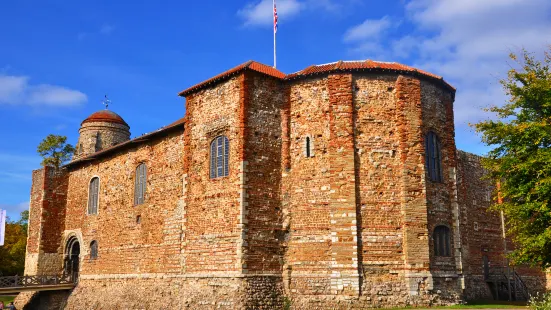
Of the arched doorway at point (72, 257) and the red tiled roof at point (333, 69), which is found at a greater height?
the red tiled roof at point (333, 69)

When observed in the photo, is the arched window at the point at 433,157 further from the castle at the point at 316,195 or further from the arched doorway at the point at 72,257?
the arched doorway at the point at 72,257

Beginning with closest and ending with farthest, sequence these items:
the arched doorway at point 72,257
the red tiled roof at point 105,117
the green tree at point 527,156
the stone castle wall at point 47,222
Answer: the green tree at point 527,156, the stone castle wall at point 47,222, the arched doorway at point 72,257, the red tiled roof at point 105,117

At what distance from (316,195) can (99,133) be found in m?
23.4

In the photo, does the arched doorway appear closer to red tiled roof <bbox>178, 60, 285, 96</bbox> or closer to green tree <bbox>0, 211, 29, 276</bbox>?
green tree <bbox>0, 211, 29, 276</bbox>

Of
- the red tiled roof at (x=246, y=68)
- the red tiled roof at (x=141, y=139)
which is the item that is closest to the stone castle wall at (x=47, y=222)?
the red tiled roof at (x=141, y=139)

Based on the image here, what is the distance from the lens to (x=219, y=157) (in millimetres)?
20594

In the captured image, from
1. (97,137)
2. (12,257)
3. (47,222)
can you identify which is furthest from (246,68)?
(12,257)

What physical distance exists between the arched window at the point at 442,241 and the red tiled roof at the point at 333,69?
5.73 metres

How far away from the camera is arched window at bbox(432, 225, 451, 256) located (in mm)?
19705

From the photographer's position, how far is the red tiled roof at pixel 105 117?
3875cm

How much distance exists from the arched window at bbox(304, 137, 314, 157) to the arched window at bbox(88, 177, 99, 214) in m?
14.5

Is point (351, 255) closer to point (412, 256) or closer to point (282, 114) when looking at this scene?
point (412, 256)

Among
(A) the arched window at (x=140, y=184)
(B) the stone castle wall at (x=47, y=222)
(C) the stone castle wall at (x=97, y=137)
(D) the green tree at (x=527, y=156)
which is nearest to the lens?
(D) the green tree at (x=527, y=156)

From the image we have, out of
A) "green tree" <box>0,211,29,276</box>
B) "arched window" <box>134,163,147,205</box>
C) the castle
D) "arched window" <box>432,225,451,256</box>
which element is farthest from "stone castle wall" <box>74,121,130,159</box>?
"arched window" <box>432,225,451,256</box>
